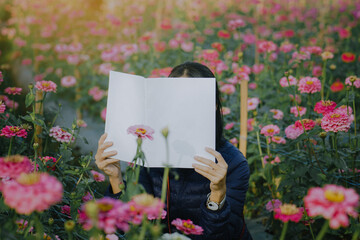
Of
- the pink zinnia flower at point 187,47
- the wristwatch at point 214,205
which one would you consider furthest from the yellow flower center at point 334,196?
the pink zinnia flower at point 187,47

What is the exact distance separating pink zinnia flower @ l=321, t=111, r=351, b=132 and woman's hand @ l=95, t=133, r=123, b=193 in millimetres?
628

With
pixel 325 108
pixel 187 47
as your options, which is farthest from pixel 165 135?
pixel 187 47

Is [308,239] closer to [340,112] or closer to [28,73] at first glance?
[340,112]

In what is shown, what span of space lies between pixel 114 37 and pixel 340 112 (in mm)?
2863

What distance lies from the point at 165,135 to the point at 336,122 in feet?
2.29

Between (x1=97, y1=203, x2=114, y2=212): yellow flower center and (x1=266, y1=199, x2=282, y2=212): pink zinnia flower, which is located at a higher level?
(x1=97, y1=203, x2=114, y2=212): yellow flower center

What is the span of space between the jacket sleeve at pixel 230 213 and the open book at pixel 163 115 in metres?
0.21

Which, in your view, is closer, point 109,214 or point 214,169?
point 109,214

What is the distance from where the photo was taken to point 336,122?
106cm

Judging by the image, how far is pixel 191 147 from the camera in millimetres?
772

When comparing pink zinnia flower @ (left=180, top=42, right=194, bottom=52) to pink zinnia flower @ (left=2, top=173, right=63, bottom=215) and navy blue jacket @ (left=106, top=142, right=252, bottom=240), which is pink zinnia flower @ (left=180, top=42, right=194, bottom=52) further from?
pink zinnia flower @ (left=2, top=173, right=63, bottom=215)

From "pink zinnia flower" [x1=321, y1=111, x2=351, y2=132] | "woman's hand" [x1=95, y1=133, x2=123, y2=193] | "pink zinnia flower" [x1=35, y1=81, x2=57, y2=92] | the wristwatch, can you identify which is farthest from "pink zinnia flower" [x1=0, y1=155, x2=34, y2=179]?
"pink zinnia flower" [x1=321, y1=111, x2=351, y2=132]

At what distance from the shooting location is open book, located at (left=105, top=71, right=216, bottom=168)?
77 cm

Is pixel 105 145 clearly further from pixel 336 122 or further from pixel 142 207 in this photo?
pixel 336 122
